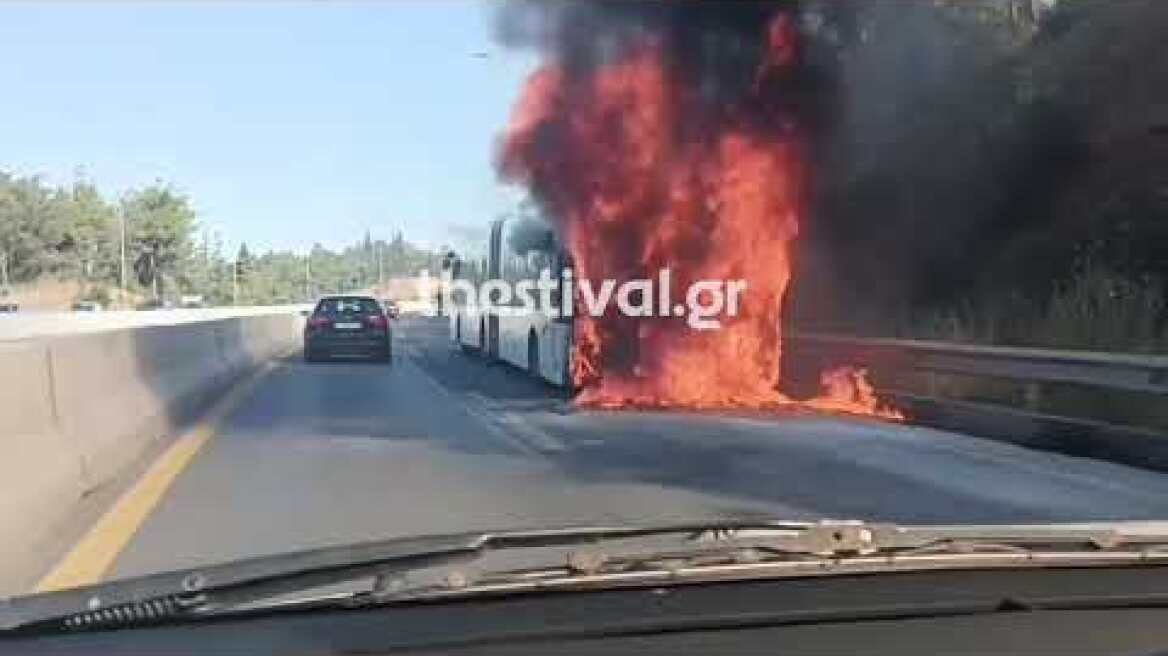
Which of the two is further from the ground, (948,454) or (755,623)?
(755,623)

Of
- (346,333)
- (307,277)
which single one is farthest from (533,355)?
(307,277)

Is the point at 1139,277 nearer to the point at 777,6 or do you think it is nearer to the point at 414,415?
the point at 777,6

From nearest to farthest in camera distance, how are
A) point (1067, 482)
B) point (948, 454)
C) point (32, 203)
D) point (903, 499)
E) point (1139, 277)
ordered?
1. point (903, 499)
2. point (1067, 482)
3. point (948, 454)
4. point (1139, 277)
5. point (32, 203)

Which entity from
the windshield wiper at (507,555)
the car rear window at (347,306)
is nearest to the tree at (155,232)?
the car rear window at (347,306)

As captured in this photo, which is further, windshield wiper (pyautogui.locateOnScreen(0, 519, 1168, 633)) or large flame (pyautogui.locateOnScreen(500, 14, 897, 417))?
large flame (pyautogui.locateOnScreen(500, 14, 897, 417))

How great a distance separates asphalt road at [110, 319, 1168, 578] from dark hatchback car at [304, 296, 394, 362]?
16765mm

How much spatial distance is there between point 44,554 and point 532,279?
1843cm

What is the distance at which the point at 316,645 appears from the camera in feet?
10.4

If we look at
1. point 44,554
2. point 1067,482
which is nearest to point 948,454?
point 1067,482

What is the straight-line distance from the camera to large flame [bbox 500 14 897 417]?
830 inches

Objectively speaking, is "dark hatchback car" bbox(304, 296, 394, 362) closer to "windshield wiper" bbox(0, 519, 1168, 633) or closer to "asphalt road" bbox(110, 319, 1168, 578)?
"asphalt road" bbox(110, 319, 1168, 578)

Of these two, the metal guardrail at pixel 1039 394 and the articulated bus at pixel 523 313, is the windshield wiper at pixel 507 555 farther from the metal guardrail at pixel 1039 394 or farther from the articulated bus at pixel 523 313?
the articulated bus at pixel 523 313

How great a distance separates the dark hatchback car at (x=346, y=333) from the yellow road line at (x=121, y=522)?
19.7 metres

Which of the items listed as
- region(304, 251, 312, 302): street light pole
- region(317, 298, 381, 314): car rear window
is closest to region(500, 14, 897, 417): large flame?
region(317, 298, 381, 314): car rear window
